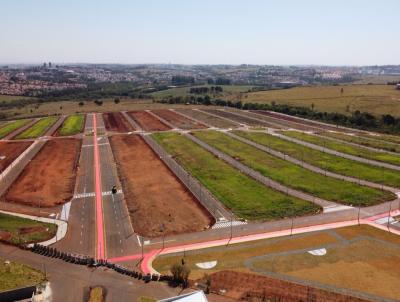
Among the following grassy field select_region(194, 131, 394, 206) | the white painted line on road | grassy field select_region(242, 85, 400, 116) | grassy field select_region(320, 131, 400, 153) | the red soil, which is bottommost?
the white painted line on road

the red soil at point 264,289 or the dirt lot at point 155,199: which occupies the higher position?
the dirt lot at point 155,199

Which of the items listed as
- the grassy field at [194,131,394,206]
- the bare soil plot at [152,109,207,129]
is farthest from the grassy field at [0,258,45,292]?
the bare soil plot at [152,109,207,129]

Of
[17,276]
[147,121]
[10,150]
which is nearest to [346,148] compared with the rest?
[147,121]

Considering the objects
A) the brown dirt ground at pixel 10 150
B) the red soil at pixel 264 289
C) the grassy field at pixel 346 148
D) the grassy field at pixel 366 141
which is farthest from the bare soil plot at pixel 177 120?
the red soil at pixel 264 289

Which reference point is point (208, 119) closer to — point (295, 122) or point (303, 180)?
point (295, 122)

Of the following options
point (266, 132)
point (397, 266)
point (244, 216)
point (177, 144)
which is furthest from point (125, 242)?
point (266, 132)

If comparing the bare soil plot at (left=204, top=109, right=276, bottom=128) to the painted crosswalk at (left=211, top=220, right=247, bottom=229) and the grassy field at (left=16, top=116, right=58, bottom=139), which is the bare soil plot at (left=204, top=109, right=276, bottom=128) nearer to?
the grassy field at (left=16, top=116, right=58, bottom=139)

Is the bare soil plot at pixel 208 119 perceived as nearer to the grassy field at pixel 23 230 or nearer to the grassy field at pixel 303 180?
the grassy field at pixel 303 180
